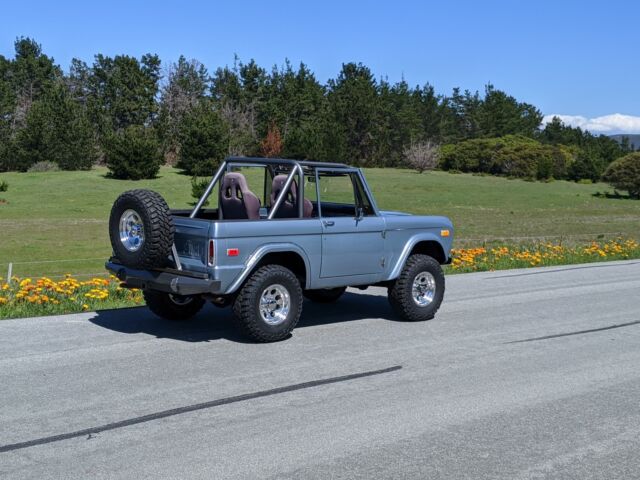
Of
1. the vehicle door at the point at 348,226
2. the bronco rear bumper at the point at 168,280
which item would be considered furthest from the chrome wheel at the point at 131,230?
the vehicle door at the point at 348,226

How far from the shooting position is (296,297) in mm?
9320

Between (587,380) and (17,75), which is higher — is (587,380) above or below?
below

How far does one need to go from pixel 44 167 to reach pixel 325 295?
55515 mm

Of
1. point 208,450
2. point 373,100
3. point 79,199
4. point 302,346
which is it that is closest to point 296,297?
point 302,346

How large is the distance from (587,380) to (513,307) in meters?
4.40

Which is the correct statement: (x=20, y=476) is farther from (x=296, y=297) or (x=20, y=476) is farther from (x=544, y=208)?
(x=544, y=208)

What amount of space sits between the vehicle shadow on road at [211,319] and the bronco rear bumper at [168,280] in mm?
707

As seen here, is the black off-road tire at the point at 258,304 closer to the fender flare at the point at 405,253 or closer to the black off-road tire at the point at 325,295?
the fender flare at the point at 405,253

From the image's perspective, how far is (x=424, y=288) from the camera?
11.0 m

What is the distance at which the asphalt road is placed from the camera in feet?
18.2

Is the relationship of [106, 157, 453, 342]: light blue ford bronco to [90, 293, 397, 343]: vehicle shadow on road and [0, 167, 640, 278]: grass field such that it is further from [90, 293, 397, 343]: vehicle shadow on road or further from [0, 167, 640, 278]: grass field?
[0, 167, 640, 278]: grass field

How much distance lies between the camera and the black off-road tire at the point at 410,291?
10656 mm

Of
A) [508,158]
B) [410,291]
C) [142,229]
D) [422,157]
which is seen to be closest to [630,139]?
[508,158]

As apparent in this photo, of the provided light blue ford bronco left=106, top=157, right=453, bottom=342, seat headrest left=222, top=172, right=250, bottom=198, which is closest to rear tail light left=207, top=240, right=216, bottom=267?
light blue ford bronco left=106, top=157, right=453, bottom=342
